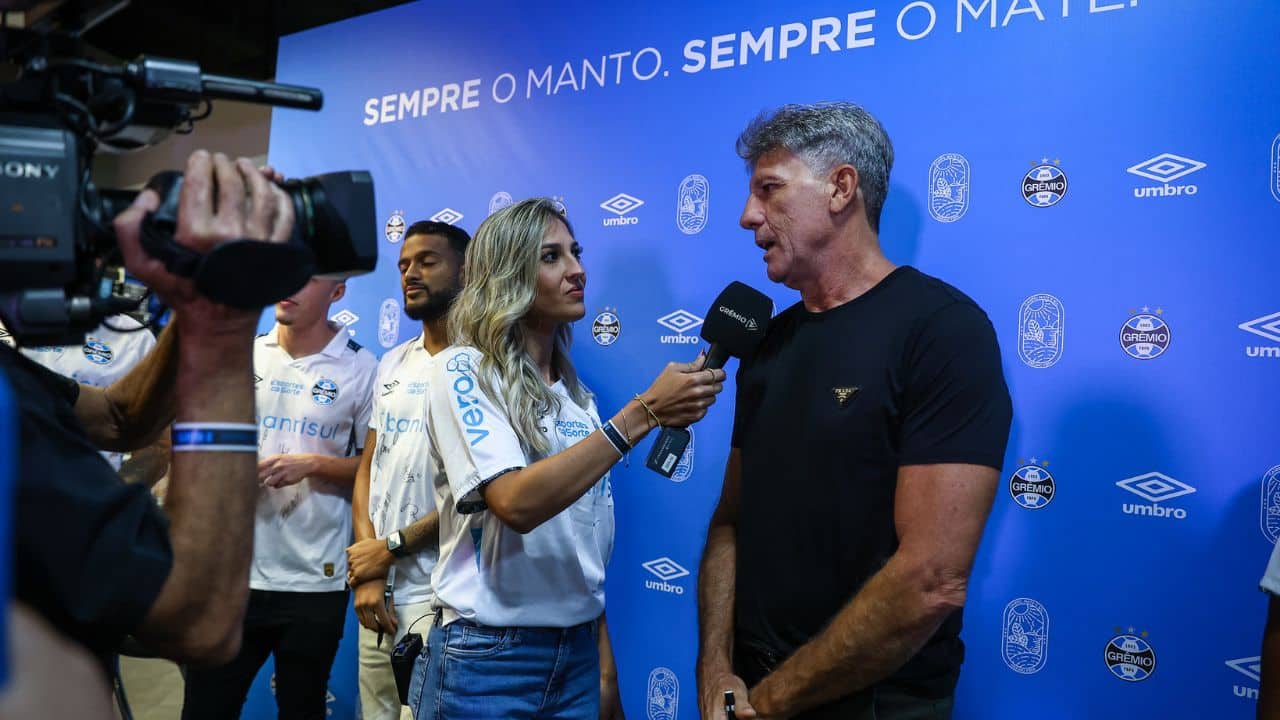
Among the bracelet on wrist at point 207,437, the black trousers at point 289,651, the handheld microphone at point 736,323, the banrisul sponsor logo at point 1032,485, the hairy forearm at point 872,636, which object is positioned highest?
the handheld microphone at point 736,323

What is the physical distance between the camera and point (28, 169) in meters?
0.76

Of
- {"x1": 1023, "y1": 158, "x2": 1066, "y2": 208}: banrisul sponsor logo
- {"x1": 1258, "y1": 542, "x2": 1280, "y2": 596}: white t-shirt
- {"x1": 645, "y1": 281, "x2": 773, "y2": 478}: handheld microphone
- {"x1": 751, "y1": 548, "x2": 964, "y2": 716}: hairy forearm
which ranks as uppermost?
{"x1": 1023, "y1": 158, "x2": 1066, "y2": 208}: banrisul sponsor logo

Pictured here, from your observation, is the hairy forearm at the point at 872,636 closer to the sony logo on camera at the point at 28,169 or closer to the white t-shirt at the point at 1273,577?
the white t-shirt at the point at 1273,577

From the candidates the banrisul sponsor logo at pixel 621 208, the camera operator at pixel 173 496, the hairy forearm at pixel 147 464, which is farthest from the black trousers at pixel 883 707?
the hairy forearm at pixel 147 464

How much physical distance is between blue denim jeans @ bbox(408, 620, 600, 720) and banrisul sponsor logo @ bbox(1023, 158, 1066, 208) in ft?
4.66

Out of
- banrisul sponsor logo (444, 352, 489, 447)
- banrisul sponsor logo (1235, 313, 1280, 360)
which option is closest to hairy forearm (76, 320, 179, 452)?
banrisul sponsor logo (444, 352, 489, 447)

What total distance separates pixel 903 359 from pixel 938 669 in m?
0.54

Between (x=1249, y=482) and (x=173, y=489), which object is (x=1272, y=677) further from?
(x=173, y=489)

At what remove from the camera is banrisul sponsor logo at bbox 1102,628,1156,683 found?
1.78 meters

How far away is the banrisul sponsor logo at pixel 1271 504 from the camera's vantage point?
1.69 metres

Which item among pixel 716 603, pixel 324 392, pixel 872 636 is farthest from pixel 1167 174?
pixel 324 392

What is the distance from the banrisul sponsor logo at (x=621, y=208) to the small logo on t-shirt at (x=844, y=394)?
46.6 inches

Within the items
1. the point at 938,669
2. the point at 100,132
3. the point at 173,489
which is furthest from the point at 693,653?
the point at 100,132

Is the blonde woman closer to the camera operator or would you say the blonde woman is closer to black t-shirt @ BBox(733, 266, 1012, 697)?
Result: black t-shirt @ BBox(733, 266, 1012, 697)
